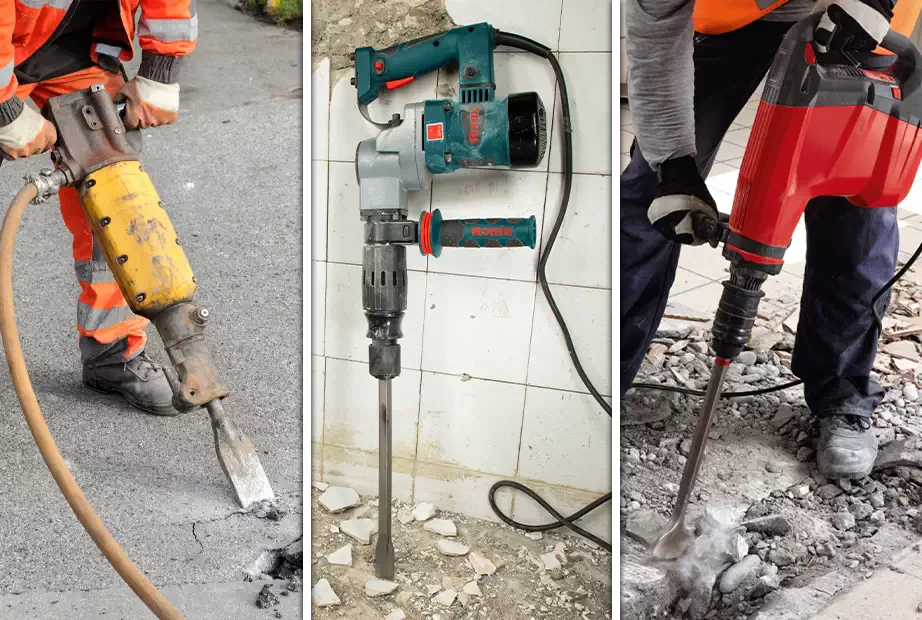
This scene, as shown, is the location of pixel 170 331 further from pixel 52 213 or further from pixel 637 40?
pixel 52 213

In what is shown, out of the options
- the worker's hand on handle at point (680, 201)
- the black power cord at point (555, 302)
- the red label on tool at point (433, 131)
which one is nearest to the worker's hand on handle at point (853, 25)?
the worker's hand on handle at point (680, 201)

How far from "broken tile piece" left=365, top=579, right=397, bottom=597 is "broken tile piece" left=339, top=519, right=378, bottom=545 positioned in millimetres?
57

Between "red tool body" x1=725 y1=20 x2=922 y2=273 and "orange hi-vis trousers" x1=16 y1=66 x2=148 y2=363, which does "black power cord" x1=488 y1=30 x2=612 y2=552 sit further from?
"orange hi-vis trousers" x1=16 y1=66 x2=148 y2=363

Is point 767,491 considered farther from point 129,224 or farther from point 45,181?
point 45,181

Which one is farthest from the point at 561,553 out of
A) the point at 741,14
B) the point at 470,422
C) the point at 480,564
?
the point at 741,14

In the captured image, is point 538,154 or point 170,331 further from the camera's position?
point 170,331

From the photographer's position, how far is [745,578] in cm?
101

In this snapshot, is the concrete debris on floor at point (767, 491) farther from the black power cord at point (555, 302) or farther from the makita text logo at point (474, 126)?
the makita text logo at point (474, 126)

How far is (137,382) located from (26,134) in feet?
2.00

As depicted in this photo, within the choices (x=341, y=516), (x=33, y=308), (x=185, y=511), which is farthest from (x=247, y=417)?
(x=33, y=308)

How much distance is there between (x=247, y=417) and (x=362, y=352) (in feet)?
2.01

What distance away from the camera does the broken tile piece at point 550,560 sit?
1.15 metres

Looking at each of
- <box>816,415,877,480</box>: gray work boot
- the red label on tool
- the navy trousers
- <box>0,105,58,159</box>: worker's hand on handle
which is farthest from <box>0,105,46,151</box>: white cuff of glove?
<box>816,415,877,480</box>: gray work boot

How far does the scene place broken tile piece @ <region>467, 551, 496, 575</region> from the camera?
1.16m
